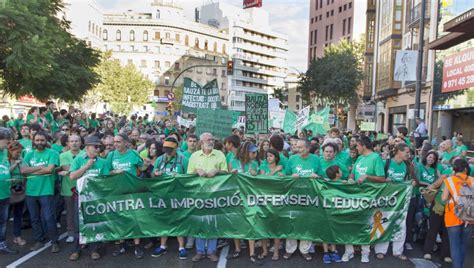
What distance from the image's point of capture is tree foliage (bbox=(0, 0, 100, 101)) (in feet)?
47.3

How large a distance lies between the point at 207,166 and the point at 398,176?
10.1 feet

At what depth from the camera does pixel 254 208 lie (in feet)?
22.9

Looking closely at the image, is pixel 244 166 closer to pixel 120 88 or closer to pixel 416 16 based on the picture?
pixel 416 16

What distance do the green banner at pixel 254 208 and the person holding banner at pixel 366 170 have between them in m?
0.12

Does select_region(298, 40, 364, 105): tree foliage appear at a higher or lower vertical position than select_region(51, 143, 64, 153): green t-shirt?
higher

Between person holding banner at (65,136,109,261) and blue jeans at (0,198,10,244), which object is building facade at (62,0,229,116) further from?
person holding banner at (65,136,109,261)

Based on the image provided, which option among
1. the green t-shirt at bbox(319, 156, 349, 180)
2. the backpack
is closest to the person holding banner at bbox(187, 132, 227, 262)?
the green t-shirt at bbox(319, 156, 349, 180)

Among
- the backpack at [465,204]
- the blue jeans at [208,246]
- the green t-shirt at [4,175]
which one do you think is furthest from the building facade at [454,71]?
the green t-shirt at [4,175]

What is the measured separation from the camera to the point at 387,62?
33281 mm

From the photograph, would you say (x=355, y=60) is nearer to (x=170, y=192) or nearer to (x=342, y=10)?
(x=342, y=10)

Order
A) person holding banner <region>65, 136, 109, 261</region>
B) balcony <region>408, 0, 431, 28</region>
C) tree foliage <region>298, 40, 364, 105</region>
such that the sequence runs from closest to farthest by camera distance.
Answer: person holding banner <region>65, 136, 109, 261</region> < balcony <region>408, 0, 431, 28</region> < tree foliage <region>298, 40, 364, 105</region>

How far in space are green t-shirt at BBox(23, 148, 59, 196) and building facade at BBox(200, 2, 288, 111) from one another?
96.6 m

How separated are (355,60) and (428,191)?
36.1 meters

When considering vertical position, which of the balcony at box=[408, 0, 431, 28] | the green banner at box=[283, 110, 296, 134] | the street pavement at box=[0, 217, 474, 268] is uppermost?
the balcony at box=[408, 0, 431, 28]
